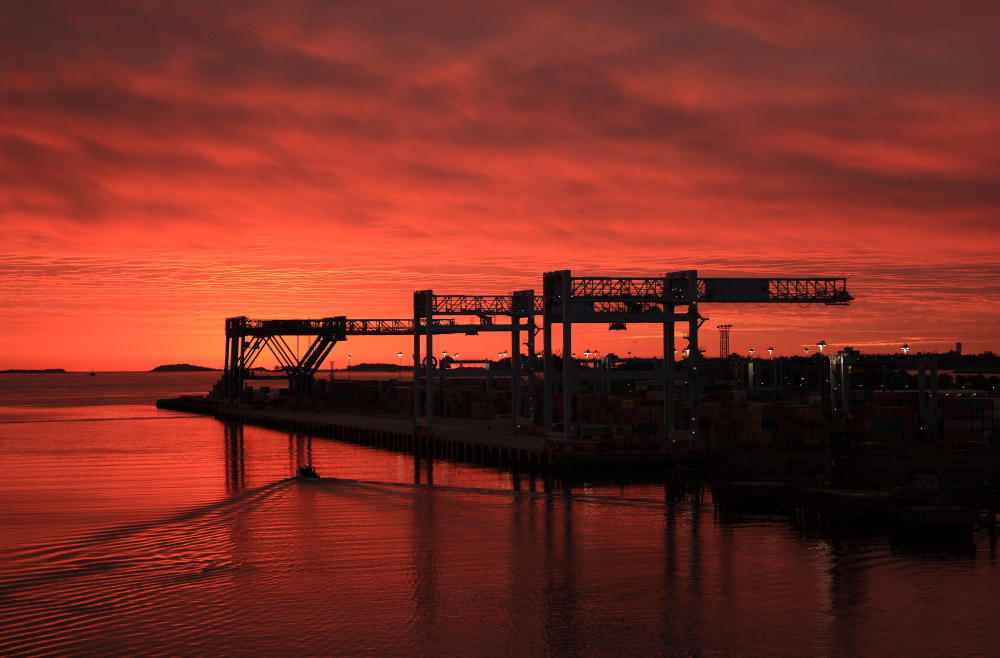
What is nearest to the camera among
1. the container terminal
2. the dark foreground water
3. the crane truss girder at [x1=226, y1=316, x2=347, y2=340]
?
the dark foreground water

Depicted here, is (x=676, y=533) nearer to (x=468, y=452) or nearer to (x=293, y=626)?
(x=293, y=626)

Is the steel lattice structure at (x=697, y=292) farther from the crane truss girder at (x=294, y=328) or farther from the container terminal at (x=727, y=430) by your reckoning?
the crane truss girder at (x=294, y=328)

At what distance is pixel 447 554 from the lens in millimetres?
34406

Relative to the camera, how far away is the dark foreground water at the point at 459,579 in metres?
24.6

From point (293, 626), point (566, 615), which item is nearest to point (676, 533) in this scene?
point (566, 615)

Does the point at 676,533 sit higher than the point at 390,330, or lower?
lower

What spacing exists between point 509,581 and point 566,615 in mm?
3969

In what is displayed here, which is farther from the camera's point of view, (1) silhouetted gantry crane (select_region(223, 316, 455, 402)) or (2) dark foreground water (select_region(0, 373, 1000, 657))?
(1) silhouetted gantry crane (select_region(223, 316, 455, 402))

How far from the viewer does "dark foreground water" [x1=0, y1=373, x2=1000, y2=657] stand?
24562 millimetres

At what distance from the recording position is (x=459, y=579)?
30.7 metres

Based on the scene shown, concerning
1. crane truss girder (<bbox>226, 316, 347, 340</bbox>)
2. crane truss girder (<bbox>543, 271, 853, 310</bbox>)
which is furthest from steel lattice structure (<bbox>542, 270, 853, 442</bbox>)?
crane truss girder (<bbox>226, 316, 347, 340</bbox>)

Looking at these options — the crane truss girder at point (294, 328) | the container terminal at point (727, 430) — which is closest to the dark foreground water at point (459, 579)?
the container terminal at point (727, 430)

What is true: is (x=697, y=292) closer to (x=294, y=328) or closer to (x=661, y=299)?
(x=661, y=299)

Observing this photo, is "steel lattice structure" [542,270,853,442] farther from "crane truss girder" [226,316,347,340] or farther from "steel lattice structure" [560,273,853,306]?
"crane truss girder" [226,316,347,340]
